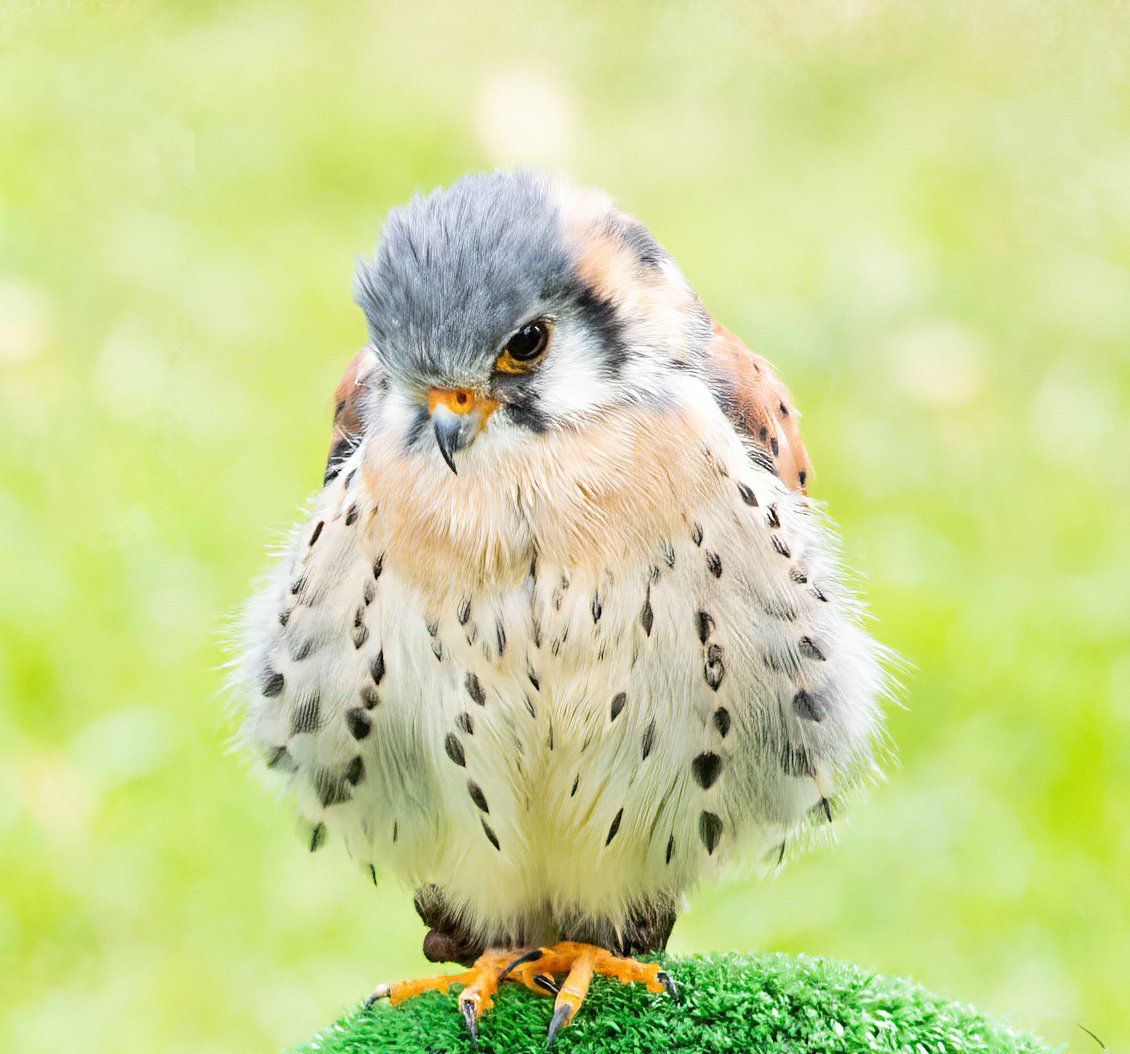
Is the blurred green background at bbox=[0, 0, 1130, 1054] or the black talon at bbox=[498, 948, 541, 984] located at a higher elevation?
the blurred green background at bbox=[0, 0, 1130, 1054]

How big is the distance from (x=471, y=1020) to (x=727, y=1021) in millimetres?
434

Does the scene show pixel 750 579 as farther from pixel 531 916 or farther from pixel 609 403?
pixel 531 916

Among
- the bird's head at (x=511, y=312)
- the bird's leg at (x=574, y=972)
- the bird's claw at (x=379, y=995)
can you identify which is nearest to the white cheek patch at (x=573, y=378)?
the bird's head at (x=511, y=312)

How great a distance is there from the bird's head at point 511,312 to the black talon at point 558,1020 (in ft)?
3.20

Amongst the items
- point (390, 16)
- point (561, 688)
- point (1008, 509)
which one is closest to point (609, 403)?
point (561, 688)

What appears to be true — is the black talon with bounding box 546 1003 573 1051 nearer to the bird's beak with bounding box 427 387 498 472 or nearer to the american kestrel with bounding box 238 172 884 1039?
the american kestrel with bounding box 238 172 884 1039

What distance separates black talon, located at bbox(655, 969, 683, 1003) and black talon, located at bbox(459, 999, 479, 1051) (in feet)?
1.07

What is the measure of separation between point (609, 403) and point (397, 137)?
3608 millimetres

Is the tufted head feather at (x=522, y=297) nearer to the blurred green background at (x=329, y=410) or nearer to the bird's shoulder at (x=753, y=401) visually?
the bird's shoulder at (x=753, y=401)

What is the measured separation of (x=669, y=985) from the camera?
259cm

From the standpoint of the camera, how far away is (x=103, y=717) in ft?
14.4

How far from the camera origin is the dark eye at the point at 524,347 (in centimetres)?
211

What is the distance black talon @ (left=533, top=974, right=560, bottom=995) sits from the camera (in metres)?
2.68

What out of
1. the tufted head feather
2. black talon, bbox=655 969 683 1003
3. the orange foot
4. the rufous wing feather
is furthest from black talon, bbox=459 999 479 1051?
the tufted head feather
